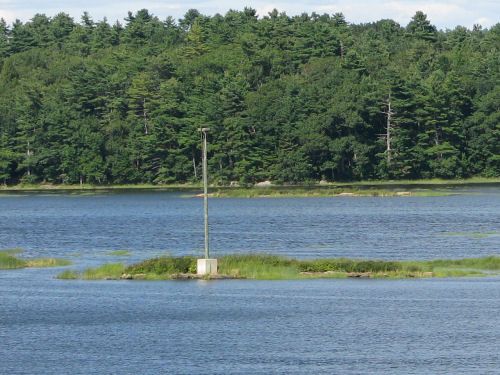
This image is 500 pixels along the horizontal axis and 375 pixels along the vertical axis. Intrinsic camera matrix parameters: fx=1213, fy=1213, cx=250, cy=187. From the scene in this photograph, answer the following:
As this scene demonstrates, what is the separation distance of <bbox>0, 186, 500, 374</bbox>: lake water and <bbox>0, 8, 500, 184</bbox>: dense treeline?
6409 centimetres

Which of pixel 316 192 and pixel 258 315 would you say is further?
pixel 316 192

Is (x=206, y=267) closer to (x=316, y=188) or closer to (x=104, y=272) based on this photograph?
(x=104, y=272)

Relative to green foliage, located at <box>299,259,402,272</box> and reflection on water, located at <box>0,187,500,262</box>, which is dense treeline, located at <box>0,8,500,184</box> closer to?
reflection on water, located at <box>0,187,500,262</box>

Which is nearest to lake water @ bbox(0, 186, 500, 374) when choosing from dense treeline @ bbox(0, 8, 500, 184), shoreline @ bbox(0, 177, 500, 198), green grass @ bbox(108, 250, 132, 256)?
green grass @ bbox(108, 250, 132, 256)

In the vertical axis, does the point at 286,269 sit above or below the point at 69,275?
above

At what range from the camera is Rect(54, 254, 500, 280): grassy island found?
61.5m

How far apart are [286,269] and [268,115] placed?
100934mm

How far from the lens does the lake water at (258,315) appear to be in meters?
44.5

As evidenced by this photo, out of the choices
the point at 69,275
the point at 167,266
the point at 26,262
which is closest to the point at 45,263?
the point at 26,262

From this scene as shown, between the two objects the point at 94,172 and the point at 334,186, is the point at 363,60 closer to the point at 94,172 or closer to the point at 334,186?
the point at 334,186

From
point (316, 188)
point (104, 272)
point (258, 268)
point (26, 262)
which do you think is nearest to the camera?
point (258, 268)

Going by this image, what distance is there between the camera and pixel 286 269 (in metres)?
62.9

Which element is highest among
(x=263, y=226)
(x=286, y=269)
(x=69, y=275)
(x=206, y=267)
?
(x=206, y=267)

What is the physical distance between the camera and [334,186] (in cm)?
15500
